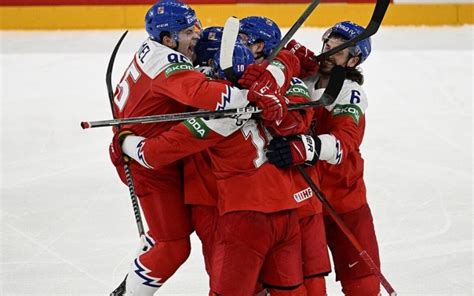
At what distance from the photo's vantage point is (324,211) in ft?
11.0

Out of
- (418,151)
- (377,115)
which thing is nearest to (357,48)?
(418,151)

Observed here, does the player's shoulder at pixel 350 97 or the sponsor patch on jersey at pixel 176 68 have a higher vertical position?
the sponsor patch on jersey at pixel 176 68

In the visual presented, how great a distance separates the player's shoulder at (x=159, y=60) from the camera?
3.08 metres

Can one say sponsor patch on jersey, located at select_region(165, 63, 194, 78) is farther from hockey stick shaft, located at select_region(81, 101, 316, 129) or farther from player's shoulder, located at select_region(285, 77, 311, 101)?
player's shoulder, located at select_region(285, 77, 311, 101)

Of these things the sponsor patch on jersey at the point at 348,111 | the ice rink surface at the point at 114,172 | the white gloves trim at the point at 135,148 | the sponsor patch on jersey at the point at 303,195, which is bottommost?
the ice rink surface at the point at 114,172

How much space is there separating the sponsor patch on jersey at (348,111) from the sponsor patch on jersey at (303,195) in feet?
0.90

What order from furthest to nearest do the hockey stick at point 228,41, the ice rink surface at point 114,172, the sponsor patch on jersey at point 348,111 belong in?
the ice rink surface at point 114,172 < the sponsor patch on jersey at point 348,111 < the hockey stick at point 228,41

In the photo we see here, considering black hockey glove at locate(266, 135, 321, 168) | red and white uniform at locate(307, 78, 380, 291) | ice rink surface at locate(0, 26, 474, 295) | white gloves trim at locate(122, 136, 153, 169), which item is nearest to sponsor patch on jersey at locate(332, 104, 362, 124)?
red and white uniform at locate(307, 78, 380, 291)

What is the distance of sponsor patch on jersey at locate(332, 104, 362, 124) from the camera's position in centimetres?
321

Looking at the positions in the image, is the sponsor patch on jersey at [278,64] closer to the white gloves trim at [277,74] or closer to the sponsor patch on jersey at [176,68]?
the white gloves trim at [277,74]

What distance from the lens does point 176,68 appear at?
3059 millimetres

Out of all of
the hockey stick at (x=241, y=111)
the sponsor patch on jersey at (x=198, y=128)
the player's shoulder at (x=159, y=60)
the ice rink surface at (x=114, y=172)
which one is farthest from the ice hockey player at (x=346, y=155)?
the ice rink surface at (x=114, y=172)

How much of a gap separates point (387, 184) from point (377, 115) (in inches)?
42.2

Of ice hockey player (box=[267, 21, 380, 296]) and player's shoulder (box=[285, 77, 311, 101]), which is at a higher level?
player's shoulder (box=[285, 77, 311, 101])
